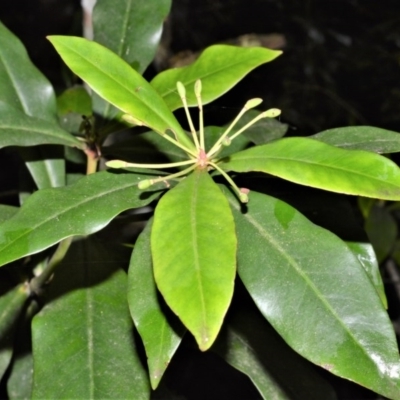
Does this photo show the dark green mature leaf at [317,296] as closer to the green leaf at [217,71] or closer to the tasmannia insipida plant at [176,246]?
the tasmannia insipida plant at [176,246]

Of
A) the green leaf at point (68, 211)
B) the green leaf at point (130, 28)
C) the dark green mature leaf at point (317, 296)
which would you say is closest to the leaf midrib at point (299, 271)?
the dark green mature leaf at point (317, 296)

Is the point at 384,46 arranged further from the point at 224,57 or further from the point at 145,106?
the point at 145,106

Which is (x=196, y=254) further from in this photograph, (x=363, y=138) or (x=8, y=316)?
(x=8, y=316)

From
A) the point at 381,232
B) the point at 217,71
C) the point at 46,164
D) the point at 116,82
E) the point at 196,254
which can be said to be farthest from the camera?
the point at 381,232

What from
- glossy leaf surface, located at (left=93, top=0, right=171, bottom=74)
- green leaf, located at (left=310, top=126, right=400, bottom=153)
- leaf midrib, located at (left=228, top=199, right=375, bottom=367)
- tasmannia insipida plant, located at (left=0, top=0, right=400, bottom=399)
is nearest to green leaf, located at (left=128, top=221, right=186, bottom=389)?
tasmannia insipida plant, located at (left=0, top=0, right=400, bottom=399)

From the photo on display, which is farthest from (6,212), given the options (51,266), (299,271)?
(299,271)

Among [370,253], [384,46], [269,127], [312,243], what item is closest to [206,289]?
[312,243]

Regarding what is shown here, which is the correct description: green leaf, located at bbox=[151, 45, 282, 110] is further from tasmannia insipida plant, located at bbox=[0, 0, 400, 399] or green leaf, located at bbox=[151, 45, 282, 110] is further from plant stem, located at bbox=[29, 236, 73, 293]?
plant stem, located at bbox=[29, 236, 73, 293]
